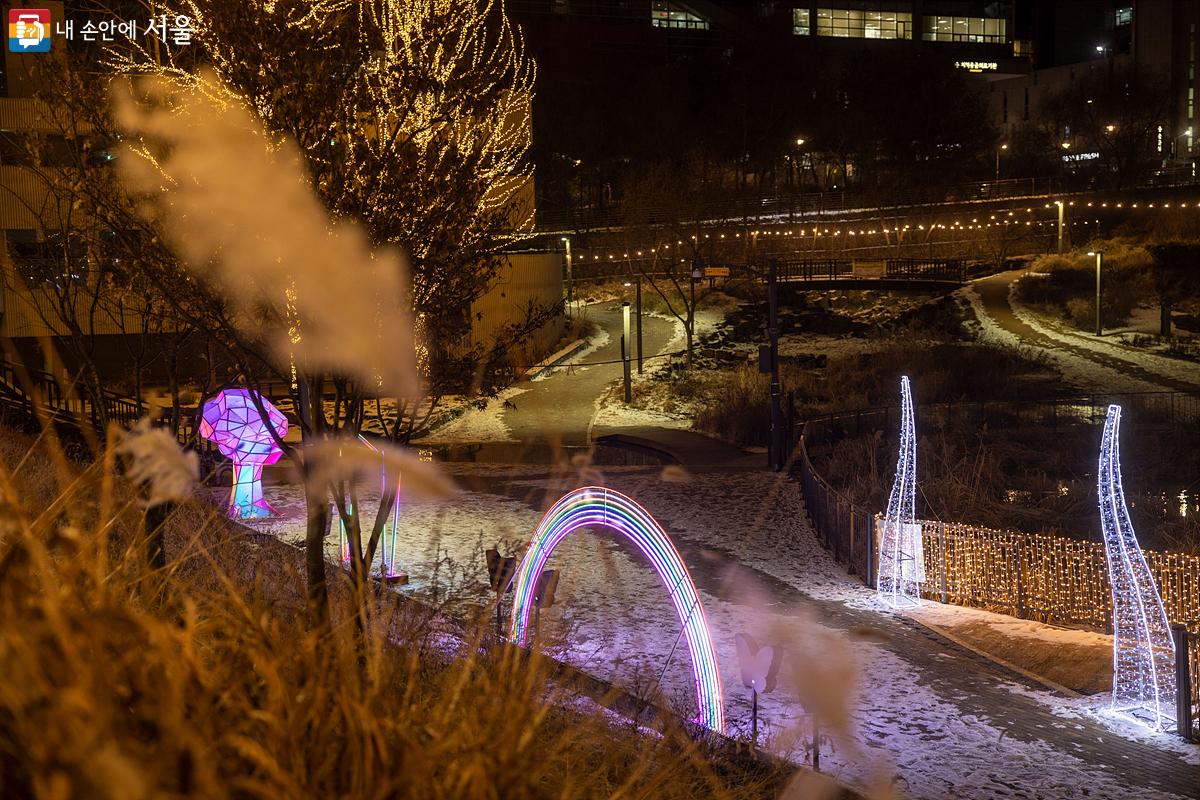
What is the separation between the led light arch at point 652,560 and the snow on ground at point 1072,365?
1102 inches

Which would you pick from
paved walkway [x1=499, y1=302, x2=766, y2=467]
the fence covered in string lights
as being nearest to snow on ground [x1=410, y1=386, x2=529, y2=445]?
paved walkway [x1=499, y1=302, x2=766, y2=467]

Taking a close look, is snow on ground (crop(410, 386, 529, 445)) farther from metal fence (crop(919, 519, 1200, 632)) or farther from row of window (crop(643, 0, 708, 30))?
row of window (crop(643, 0, 708, 30))

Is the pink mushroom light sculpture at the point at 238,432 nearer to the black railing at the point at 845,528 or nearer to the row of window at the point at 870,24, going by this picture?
the black railing at the point at 845,528

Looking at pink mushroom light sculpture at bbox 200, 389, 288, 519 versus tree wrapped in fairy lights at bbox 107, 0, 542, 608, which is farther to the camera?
pink mushroom light sculpture at bbox 200, 389, 288, 519

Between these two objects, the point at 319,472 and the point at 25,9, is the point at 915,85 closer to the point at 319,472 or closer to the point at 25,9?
the point at 25,9

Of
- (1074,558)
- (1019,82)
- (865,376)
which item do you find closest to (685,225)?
(865,376)

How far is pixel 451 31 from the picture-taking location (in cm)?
980

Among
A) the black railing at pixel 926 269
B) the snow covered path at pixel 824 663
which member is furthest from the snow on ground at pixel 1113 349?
the snow covered path at pixel 824 663

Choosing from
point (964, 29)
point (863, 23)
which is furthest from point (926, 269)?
point (964, 29)

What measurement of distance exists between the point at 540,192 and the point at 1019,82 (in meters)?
53.2

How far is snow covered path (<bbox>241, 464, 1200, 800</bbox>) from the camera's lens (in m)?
9.14

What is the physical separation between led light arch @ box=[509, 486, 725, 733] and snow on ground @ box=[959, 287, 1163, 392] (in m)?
28.0

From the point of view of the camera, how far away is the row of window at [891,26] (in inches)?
3967

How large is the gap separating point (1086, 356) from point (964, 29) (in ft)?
250
